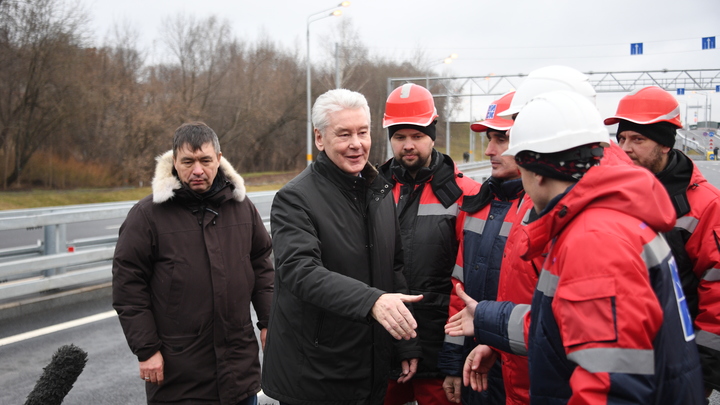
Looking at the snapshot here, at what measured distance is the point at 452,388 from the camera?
119 inches

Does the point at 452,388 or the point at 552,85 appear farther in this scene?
the point at 452,388

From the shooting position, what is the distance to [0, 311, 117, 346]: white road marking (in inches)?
223

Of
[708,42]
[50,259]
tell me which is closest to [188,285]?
[50,259]

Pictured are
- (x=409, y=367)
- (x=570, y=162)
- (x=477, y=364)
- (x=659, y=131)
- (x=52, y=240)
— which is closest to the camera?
(x=570, y=162)

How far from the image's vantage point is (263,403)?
14.8 ft

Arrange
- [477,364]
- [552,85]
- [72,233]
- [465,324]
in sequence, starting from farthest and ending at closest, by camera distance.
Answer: [72,233], [552,85], [477,364], [465,324]

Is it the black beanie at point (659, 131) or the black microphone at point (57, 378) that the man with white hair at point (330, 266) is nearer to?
the black microphone at point (57, 378)

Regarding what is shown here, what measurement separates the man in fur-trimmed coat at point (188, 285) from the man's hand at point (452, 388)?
1.09 metres

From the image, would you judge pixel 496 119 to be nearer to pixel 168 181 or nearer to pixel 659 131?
pixel 659 131

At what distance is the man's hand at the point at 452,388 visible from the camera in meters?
3.02

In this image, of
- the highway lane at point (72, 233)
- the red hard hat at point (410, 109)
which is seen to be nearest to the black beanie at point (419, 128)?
the red hard hat at point (410, 109)

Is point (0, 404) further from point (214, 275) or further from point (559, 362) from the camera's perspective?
point (559, 362)

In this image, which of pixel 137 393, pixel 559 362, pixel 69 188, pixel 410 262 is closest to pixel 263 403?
pixel 137 393

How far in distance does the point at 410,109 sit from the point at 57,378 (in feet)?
7.48
